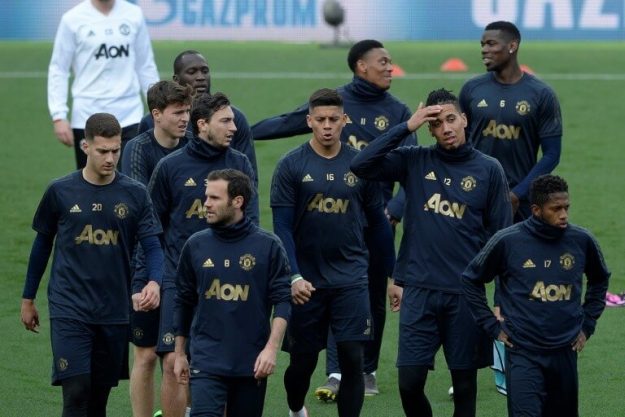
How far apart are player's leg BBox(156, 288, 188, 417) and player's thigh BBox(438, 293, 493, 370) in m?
1.50

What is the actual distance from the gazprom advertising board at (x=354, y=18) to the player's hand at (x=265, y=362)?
24.0 metres

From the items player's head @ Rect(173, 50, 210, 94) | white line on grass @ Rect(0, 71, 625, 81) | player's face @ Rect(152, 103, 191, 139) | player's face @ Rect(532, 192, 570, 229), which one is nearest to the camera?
player's face @ Rect(532, 192, 570, 229)

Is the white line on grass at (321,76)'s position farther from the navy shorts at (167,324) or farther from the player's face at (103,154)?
the player's face at (103,154)

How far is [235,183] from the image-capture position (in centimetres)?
762

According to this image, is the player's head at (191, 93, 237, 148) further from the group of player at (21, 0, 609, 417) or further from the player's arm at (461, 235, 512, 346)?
the player's arm at (461, 235, 512, 346)

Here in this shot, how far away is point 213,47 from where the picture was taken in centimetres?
3066

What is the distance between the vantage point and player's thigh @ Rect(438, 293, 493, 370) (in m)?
8.38

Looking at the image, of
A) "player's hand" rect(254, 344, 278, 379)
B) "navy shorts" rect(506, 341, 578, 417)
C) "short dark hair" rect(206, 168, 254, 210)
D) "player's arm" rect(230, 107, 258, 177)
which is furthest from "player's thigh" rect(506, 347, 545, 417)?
"player's arm" rect(230, 107, 258, 177)

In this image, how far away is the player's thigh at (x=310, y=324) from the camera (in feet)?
29.5

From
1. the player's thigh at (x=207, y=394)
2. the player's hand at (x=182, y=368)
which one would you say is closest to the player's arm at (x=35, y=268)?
the player's hand at (x=182, y=368)

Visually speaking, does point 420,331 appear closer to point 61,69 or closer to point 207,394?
point 207,394

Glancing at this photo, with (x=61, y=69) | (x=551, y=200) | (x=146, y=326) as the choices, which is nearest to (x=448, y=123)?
(x=551, y=200)

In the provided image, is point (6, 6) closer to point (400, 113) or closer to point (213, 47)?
point (213, 47)

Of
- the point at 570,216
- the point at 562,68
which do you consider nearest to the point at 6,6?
the point at 562,68
